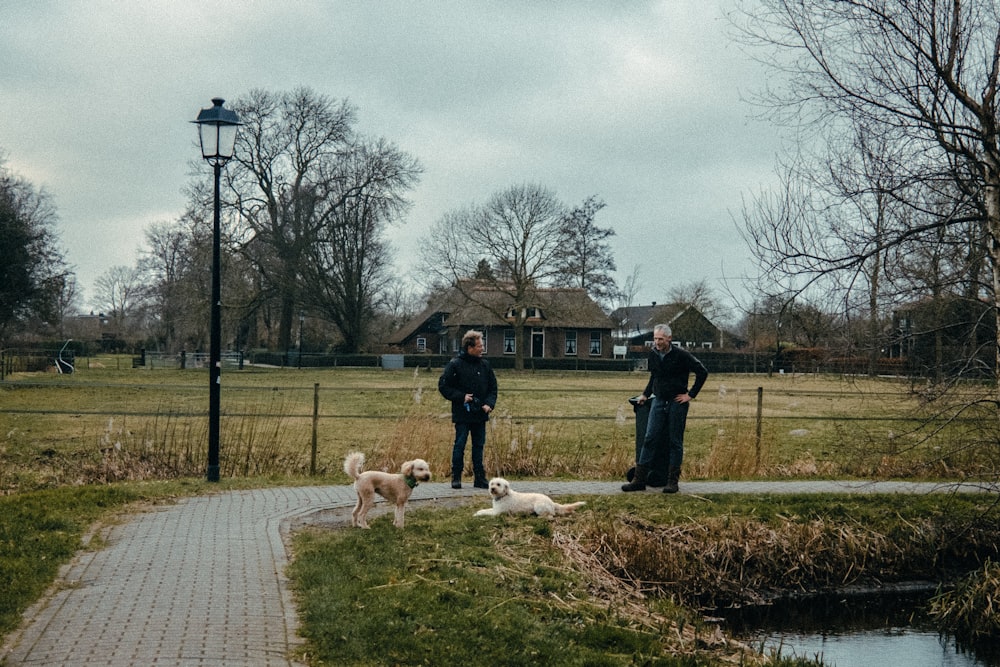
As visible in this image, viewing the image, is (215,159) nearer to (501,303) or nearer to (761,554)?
(761,554)

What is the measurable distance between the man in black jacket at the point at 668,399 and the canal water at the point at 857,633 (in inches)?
95.9

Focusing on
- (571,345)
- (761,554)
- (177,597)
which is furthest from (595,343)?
(177,597)

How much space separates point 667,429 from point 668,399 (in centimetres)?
45

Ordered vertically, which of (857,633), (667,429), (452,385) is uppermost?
Result: (452,385)

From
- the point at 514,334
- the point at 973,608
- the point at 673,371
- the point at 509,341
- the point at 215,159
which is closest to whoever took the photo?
the point at 973,608

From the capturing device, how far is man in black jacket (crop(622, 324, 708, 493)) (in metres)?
11.1

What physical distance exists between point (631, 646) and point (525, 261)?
49.6 m

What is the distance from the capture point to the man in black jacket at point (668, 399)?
11.1m

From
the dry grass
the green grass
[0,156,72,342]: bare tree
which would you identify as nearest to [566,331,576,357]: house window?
[0,156,72,342]: bare tree

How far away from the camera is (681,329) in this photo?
7106cm

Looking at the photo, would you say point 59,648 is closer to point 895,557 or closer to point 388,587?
point 388,587

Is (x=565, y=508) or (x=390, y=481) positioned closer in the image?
(x=390, y=481)

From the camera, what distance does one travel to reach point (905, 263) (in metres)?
9.89

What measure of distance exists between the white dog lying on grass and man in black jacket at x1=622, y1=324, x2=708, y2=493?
65.0 inches
